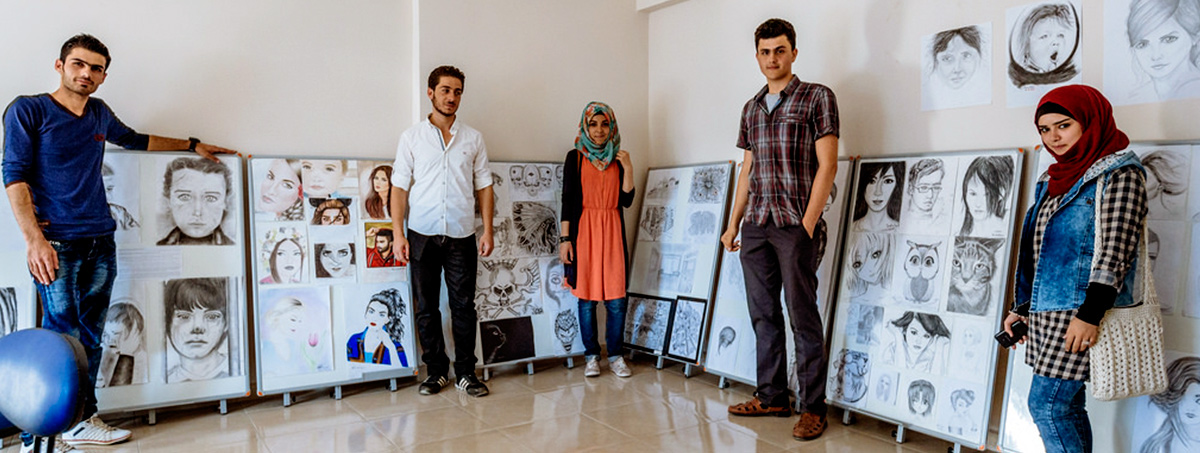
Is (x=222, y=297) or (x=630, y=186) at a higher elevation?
(x=630, y=186)

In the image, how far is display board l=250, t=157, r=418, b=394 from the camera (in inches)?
156

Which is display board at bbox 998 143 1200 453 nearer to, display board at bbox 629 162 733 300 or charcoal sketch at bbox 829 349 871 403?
charcoal sketch at bbox 829 349 871 403

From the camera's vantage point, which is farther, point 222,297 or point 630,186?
point 630,186

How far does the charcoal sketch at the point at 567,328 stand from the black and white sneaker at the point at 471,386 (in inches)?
28.3

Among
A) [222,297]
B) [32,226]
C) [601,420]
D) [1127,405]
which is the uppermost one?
[32,226]

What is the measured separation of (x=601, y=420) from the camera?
12.2 ft

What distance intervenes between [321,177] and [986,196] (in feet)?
→ 11.5

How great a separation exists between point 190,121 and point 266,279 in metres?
0.94

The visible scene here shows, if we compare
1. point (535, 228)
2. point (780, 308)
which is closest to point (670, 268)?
point (535, 228)

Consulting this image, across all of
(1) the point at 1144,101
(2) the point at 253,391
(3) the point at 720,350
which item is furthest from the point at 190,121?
(1) the point at 1144,101

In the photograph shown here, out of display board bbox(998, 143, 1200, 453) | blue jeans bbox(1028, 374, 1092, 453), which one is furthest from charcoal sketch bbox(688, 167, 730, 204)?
blue jeans bbox(1028, 374, 1092, 453)

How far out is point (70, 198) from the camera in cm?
322

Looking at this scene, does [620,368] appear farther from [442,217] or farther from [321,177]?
[321,177]

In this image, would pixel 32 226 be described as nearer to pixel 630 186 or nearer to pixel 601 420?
pixel 601 420
